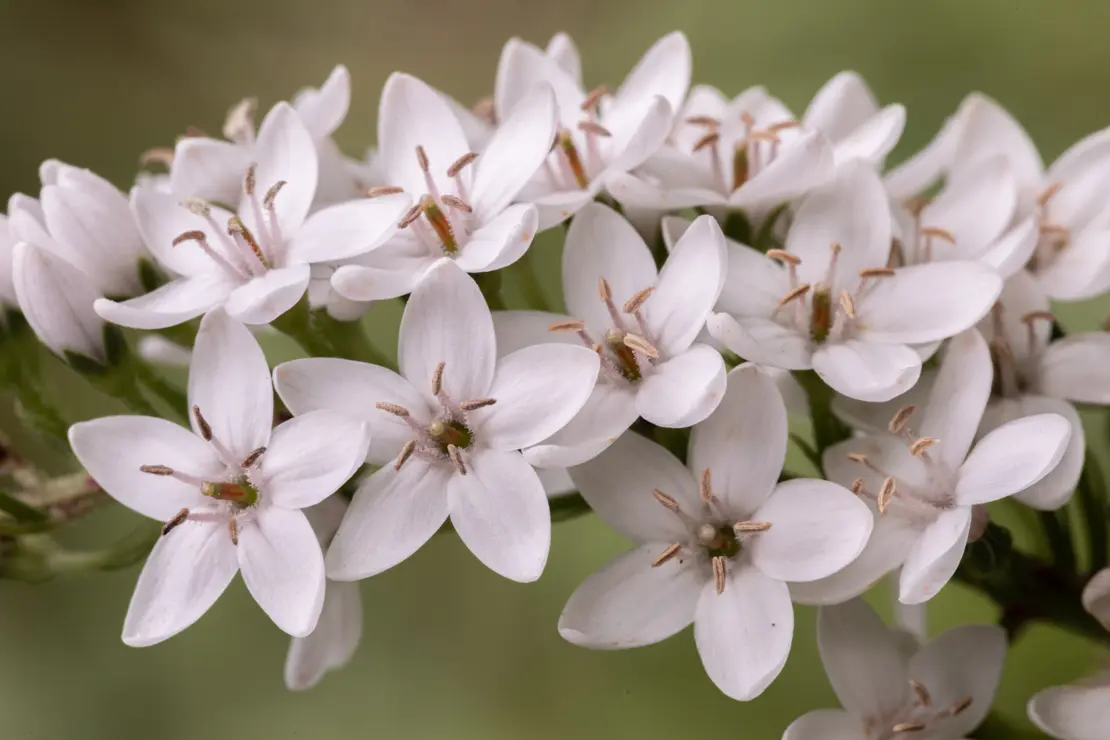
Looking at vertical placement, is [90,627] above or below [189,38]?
below

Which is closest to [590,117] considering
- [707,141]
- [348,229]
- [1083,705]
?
[707,141]

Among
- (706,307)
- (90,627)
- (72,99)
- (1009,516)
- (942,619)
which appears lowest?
(90,627)

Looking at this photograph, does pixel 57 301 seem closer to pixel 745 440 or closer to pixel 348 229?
pixel 348 229

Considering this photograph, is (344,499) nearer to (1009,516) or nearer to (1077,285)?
(1077,285)

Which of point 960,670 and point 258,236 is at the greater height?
point 258,236

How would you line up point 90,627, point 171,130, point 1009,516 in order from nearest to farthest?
1. point 1009,516
2. point 90,627
3. point 171,130

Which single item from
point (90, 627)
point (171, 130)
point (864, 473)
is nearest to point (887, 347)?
point (864, 473)
